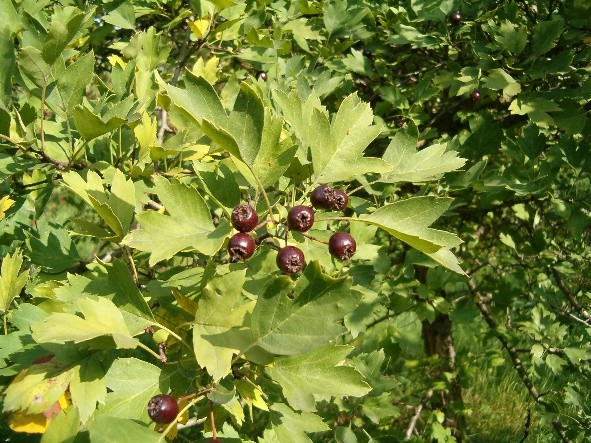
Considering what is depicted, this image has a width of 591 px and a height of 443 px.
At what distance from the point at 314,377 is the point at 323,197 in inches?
12.4

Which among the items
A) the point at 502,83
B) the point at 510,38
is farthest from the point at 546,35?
the point at 502,83

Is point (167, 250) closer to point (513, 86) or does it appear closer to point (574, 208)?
point (513, 86)

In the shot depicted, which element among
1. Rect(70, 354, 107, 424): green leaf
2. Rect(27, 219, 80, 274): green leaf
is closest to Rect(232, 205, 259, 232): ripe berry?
Rect(70, 354, 107, 424): green leaf

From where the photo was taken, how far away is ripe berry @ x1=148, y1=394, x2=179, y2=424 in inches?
38.1

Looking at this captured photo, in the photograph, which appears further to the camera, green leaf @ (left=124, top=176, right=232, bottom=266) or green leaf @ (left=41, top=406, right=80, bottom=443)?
green leaf @ (left=124, top=176, right=232, bottom=266)

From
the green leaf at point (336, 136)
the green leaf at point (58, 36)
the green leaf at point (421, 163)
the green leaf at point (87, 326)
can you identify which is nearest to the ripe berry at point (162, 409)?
the green leaf at point (87, 326)

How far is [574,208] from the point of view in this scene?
81.0 inches

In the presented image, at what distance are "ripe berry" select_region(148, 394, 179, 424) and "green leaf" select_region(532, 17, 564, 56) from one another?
5.39ft

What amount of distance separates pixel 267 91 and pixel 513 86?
0.81 metres

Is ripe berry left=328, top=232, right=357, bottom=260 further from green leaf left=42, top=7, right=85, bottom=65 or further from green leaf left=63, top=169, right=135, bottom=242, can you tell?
green leaf left=42, top=7, right=85, bottom=65

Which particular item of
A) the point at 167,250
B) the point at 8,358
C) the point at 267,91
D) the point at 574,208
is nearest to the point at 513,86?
the point at 574,208

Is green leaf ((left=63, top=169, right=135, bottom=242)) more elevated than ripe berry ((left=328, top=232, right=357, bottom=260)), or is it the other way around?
green leaf ((left=63, top=169, right=135, bottom=242))

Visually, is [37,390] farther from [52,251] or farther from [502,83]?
[502,83]

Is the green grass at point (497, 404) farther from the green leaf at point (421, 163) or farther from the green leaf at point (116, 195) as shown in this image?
the green leaf at point (116, 195)
